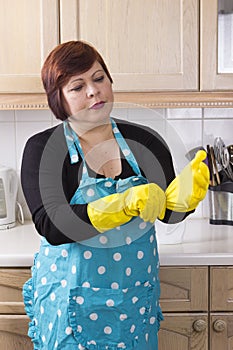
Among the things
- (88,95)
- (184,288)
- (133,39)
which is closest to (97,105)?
(88,95)

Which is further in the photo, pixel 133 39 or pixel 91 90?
pixel 133 39

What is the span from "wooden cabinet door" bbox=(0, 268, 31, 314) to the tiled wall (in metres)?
0.66

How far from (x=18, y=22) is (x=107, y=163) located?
71 centimetres

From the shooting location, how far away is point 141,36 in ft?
6.85

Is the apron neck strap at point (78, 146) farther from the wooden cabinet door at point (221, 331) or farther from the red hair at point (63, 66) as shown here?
the wooden cabinet door at point (221, 331)

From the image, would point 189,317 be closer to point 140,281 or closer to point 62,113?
point 140,281

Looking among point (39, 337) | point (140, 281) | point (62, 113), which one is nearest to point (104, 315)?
point (140, 281)

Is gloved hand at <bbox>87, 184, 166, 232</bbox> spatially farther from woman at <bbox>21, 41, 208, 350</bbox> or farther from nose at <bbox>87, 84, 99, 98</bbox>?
nose at <bbox>87, 84, 99, 98</bbox>

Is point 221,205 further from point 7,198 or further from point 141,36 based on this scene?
point 7,198

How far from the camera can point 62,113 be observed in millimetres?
1635

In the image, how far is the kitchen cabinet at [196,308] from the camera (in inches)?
76.4

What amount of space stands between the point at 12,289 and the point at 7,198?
0.53 meters

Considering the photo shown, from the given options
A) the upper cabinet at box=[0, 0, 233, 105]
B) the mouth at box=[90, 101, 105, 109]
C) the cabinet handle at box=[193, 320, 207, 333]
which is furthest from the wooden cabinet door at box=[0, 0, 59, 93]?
the cabinet handle at box=[193, 320, 207, 333]

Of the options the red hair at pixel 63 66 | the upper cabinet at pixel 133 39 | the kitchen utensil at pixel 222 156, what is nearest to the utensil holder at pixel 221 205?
the kitchen utensil at pixel 222 156
